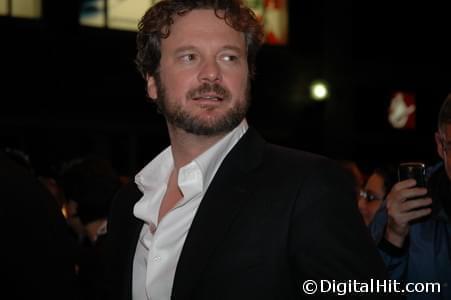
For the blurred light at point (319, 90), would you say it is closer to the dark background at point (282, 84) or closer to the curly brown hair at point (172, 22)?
the dark background at point (282, 84)

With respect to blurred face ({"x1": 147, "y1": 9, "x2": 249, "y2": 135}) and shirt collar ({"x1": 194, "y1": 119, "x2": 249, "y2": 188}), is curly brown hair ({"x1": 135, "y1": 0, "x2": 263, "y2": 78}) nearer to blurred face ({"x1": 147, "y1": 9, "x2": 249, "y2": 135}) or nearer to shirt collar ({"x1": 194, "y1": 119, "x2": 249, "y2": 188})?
blurred face ({"x1": 147, "y1": 9, "x2": 249, "y2": 135})

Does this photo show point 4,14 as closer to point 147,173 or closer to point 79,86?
point 79,86

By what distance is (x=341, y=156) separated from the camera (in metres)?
19.1

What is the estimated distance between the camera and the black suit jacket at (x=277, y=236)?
2.34m

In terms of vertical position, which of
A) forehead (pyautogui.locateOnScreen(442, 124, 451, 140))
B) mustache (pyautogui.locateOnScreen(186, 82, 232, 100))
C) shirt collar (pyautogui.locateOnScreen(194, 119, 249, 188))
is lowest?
shirt collar (pyautogui.locateOnScreen(194, 119, 249, 188))

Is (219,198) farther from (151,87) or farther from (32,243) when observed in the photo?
(151,87)

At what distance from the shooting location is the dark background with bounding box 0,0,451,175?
14.7 meters

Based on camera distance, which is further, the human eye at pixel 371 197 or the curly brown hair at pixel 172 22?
the human eye at pixel 371 197

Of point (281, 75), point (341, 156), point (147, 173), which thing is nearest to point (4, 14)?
point (281, 75)

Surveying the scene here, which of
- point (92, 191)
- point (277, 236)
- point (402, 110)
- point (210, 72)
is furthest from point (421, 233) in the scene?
point (402, 110)

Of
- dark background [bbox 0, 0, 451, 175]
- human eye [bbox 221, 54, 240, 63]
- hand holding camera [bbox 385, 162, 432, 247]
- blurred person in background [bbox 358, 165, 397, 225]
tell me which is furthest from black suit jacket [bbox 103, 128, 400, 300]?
dark background [bbox 0, 0, 451, 175]

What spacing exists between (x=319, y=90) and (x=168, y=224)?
54.4ft

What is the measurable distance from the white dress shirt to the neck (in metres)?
0.05

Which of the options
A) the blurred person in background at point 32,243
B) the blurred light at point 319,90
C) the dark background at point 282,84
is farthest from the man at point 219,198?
the blurred light at point 319,90
